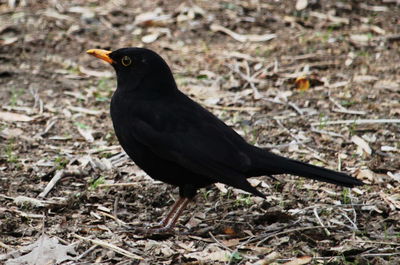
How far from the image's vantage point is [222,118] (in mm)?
7098

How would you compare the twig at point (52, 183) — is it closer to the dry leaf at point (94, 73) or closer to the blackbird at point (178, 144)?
the blackbird at point (178, 144)

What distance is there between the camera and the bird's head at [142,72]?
210 inches

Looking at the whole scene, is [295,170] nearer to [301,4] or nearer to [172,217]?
[172,217]

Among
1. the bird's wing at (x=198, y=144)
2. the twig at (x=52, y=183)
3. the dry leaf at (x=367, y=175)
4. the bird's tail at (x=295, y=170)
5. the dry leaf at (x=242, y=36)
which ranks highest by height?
the bird's wing at (x=198, y=144)

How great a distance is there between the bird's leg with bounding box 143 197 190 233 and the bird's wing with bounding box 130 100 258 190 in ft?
1.35

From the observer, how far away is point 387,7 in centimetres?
980

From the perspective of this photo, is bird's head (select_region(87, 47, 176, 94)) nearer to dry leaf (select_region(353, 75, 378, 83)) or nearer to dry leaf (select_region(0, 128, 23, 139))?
dry leaf (select_region(0, 128, 23, 139))

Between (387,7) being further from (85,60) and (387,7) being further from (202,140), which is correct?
(202,140)

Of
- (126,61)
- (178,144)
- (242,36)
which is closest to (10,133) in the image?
(126,61)

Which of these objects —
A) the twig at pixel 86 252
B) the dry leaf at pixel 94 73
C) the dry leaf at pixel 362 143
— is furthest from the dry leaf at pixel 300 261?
the dry leaf at pixel 94 73

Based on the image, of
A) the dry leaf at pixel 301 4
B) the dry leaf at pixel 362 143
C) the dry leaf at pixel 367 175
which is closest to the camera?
the dry leaf at pixel 367 175

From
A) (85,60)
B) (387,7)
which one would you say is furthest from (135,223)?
(387,7)

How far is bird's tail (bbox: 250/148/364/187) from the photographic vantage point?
4.76m

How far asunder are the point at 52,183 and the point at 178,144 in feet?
4.36
